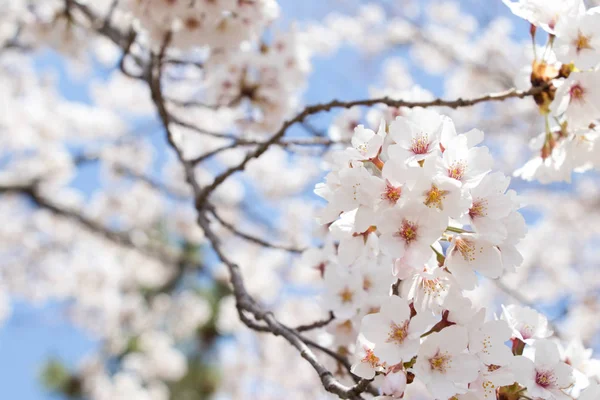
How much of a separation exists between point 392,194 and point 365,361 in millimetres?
244

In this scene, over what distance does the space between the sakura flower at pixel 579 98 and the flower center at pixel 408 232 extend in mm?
453

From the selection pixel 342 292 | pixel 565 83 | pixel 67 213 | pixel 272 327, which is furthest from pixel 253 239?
pixel 67 213

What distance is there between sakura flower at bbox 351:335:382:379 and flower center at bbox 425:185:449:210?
23 centimetres

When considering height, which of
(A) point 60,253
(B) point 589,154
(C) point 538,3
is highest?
(C) point 538,3

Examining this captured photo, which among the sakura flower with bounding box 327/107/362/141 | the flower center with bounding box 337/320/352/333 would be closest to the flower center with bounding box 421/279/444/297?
the flower center with bounding box 337/320/352/333

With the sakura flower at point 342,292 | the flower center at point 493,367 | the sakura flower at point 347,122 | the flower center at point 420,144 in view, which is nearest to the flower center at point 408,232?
the flower center at point 420,144

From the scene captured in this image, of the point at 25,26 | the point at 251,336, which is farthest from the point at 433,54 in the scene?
the point at 25,26

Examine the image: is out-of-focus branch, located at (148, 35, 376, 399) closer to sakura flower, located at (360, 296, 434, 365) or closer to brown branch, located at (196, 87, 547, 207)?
sakura flower, located at (360, 296, 434, 365)

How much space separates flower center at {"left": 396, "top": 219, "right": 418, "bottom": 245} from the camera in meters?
0.70

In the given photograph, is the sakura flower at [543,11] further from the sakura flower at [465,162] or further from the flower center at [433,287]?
the flower center at [433,287]

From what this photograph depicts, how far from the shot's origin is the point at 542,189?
16.8 feet

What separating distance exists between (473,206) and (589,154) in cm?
46

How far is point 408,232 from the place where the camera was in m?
0.71

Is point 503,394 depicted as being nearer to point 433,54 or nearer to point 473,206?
point 473,206
